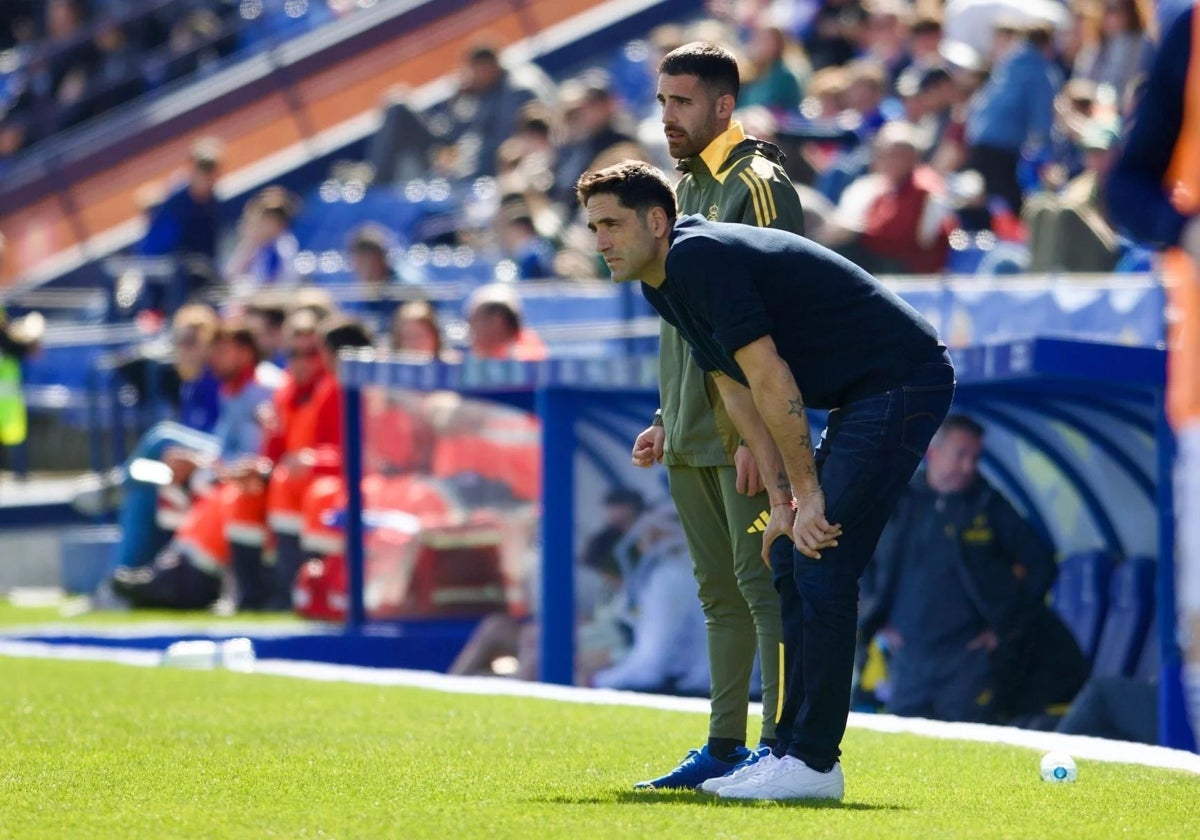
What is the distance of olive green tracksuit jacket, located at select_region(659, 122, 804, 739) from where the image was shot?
6.40 m

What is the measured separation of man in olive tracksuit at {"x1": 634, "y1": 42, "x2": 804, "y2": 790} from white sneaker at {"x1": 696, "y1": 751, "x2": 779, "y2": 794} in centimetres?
17

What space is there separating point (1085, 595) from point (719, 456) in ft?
10.5

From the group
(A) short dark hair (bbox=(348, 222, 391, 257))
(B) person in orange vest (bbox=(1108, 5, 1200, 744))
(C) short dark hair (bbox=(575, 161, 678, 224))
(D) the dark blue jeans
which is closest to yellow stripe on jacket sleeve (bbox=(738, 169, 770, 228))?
(C) short dark hair (bbox=(575, 161, 678, 224))

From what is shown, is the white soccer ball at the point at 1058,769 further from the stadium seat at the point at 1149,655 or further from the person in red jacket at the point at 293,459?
the person in red jacket at the point at 293,459

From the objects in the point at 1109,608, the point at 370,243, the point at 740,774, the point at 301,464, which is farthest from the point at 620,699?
the point at 370,243

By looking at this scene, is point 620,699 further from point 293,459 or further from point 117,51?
point 117,51

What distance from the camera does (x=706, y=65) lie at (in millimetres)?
6480

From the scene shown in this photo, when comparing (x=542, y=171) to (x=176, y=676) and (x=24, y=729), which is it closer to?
(x=176, y=676)

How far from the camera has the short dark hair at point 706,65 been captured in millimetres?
6469

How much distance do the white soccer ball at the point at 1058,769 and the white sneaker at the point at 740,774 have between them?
0.97 metres

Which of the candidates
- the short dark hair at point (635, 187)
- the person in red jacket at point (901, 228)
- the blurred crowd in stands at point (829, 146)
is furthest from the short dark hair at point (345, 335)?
the short dark hair at point (635, 187)

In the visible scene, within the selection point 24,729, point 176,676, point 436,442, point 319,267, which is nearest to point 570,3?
point 319,267

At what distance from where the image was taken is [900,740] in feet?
24.8

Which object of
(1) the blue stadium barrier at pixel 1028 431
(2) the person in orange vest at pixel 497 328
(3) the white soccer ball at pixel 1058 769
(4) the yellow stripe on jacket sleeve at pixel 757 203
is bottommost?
(3) the white soccer ball at pixel 1058 769
